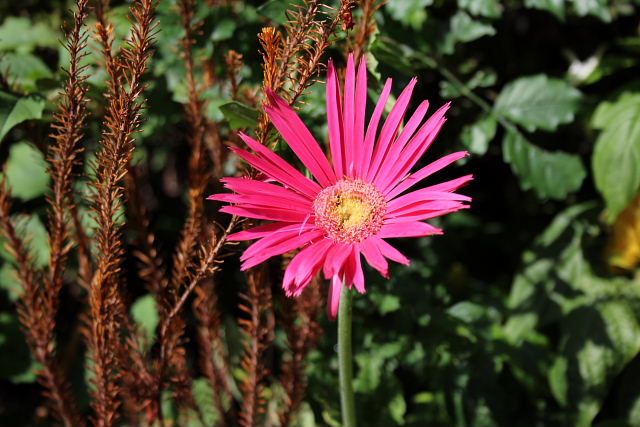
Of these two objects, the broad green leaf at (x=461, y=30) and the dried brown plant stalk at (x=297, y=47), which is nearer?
the dried brown plant stalk at (x=297, y=47)

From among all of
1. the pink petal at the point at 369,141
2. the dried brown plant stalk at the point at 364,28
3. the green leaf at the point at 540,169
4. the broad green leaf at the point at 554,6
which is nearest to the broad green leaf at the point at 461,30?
the broad green leaf at the point at 554,6

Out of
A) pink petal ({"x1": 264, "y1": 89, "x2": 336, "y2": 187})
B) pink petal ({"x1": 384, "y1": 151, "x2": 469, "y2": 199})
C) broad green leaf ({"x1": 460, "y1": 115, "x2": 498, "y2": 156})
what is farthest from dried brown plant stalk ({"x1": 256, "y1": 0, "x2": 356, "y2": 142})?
broad green leaf ({"x1": 460, "y1": 115, "x2": 498, "y2": 156})

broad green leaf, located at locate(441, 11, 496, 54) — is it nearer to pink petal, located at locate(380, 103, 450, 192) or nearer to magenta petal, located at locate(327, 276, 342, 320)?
pink petal, located at locate(380, 103, 450, 192)

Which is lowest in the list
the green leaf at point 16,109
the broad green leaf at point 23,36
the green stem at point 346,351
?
the green stem at point 346,351

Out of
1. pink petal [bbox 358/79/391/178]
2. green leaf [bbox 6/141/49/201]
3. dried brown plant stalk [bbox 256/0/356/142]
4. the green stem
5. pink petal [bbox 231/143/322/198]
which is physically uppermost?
green leaf [bbox 6/141/49/201]

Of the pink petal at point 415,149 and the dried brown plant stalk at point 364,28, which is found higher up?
the dried brown plant stalk at point 364,28

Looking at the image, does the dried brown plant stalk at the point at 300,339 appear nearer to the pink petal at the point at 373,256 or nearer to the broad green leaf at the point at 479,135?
the pink petal at the point at 373,256

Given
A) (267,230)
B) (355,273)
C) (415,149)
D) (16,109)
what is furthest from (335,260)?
(16,109)

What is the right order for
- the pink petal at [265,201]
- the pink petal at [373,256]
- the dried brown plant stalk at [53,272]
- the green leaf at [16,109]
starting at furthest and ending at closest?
1. the green leaf at [16,109]
2. the dried brown plant stalk at [53,272]
3. the pink petal at [265,201]
4. the pink petal at [373,256]
